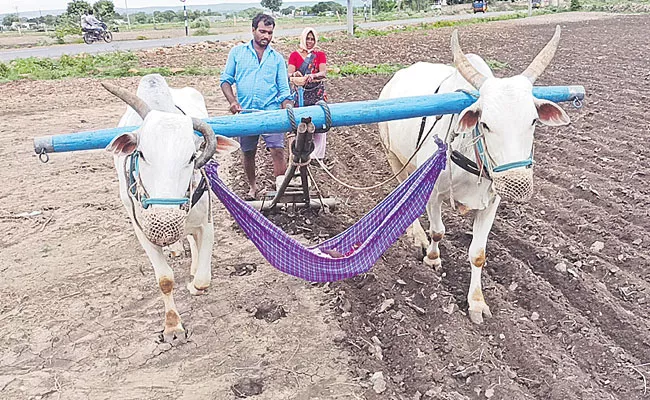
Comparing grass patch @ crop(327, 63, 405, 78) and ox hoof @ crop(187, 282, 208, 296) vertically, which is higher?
grass patch @ crop(327, 63, 405, 78)

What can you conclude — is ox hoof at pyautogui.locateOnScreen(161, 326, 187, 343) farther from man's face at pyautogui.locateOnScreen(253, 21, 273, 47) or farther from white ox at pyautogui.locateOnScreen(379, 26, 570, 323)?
man's face at pyautogui.locateOnScreen(253, 21, 273, 47)

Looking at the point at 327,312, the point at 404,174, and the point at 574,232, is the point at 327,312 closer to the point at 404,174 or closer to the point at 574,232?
the point at 404,174

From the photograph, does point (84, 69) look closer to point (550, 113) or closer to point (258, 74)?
point (258, 74)

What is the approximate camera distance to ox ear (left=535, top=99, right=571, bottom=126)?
364 centimetres

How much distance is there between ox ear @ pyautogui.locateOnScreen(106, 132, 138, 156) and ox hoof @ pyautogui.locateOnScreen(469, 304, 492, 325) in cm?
255

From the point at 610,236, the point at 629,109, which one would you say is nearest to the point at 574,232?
the point at 610,236

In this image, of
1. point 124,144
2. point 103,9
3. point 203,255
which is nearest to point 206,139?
point 124,144

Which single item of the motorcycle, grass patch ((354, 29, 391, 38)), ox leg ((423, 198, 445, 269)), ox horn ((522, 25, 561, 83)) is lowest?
ox leg ((423, 198, 445, 269))

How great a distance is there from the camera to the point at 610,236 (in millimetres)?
5254

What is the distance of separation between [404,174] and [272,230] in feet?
7.06

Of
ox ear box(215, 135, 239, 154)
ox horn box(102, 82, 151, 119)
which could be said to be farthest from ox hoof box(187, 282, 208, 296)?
ox horn box(102, 82, 151, 119)

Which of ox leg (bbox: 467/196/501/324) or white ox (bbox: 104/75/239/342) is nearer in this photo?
white ox (bbox: 104/75/239/342)

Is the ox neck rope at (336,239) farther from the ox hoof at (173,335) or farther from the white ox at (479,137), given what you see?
the ox hoof at (173,335)

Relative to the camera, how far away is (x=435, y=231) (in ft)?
16.0
